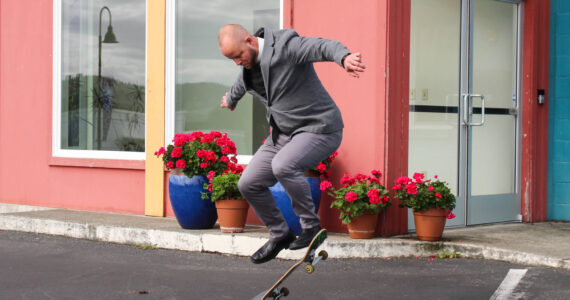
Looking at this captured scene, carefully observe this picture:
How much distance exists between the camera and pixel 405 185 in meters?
7.45

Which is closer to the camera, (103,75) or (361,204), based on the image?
(361,204)

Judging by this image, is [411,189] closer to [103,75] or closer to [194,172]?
[194,172]

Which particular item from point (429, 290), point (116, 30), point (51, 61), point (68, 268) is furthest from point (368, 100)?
point (51, 61)

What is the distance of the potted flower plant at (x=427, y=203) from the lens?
7.35m

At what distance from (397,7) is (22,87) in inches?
225

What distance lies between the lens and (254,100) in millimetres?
9102

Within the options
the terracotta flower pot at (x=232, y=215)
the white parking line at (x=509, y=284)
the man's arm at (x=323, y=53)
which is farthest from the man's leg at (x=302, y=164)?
the terracotta flower pot at (x=232, y=215)

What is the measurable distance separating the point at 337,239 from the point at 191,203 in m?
1.66

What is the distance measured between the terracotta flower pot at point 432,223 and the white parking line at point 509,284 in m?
0.97

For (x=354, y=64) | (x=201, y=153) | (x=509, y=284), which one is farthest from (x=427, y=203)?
(x=354, y=64)

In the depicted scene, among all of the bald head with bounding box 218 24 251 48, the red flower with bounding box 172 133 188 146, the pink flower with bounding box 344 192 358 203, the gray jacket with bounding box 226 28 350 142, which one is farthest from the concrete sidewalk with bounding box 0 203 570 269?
the bald head with bounding box 218 24 251 48

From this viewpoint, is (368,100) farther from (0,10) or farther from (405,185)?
(0,10)

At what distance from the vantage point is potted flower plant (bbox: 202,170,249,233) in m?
7.87

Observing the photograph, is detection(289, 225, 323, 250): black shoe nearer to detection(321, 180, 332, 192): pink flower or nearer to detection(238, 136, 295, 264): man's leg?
detection(238, 136, 295, 264): man's leg
